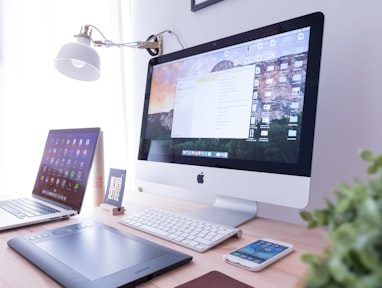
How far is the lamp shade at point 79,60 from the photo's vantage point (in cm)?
93

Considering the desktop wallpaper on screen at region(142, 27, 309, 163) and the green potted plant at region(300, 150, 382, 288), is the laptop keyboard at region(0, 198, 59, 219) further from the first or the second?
the green potted plant at region(300, 150, 382, 288)

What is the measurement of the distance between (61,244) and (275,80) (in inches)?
22.7

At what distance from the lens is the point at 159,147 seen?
36.8 inches

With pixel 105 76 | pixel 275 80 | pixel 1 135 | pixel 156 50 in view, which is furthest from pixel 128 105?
pixel 275 80

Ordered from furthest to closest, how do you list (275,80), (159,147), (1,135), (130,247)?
1. (1,135)
2. (159,147)
3. (275,80)
4. (130,247)

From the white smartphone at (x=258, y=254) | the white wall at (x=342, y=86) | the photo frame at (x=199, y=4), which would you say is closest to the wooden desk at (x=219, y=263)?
the white smartphone at (x=258, y=254)

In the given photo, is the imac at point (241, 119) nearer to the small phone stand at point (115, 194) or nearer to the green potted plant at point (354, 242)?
the small phone stand at point (115, 194)

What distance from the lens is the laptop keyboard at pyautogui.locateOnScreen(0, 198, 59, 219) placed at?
0.82 m

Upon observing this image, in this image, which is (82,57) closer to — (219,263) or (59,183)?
(59,183)

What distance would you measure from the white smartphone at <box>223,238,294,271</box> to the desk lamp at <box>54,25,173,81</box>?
743 millimetres

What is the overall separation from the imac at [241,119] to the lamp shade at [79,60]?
218mm

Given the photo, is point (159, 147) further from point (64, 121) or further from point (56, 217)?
point (64, 121)

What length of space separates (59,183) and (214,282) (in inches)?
26.8

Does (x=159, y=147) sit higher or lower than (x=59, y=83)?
lower
